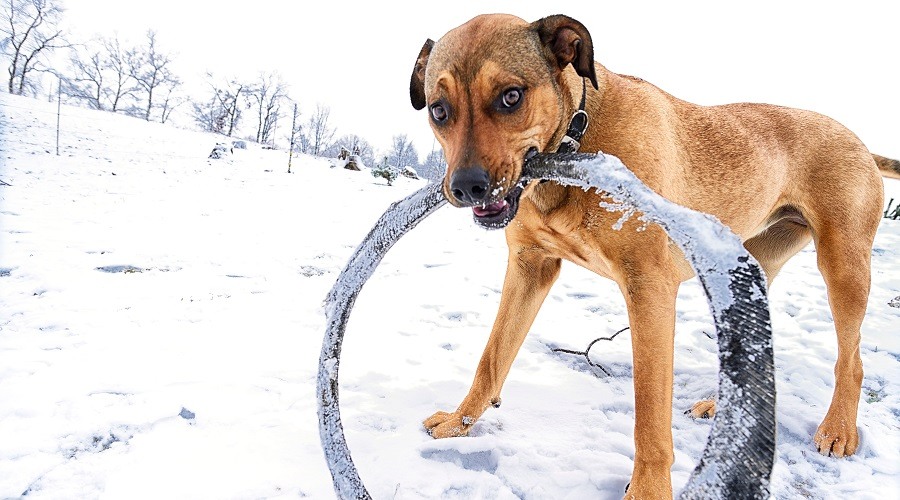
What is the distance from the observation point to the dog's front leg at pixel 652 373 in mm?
1825

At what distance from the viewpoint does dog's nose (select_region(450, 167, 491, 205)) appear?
1.65 m

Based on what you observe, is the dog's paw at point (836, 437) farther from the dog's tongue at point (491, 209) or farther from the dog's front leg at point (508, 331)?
the dog's tongue at point (491, 209)

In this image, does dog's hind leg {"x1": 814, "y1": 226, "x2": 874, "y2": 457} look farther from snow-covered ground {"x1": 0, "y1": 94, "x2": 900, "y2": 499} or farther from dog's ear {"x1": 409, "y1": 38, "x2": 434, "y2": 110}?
dog's ear {"x1": 409, "y1": 38, "x2": 434, "y2": 110}

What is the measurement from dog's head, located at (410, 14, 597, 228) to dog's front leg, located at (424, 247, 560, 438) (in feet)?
2.40

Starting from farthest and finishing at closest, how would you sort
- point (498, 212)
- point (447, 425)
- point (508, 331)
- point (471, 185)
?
1. point (508, 331)
2. point (447, 425)
3. point (498, 212)
4. point (471, 185)

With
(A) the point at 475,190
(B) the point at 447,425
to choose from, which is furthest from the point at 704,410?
(A) the point at 475,190

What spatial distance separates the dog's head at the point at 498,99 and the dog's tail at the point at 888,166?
9.18 ft

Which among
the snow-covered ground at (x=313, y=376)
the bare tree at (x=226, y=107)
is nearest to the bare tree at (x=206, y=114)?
the bare tree at (x=226, y=107)

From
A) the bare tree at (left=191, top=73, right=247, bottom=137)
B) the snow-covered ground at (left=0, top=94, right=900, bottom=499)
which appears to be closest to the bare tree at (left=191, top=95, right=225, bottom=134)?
the bare tree at (left=191, top=73, right=247, bottom=137)

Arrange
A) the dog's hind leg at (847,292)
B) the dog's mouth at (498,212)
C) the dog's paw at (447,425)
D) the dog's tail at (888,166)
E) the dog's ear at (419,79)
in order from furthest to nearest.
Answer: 1. the dog's tail at (888,166)
2. the dog's hind leg at (847,292)
3. the dog's ear at (419,79)
4. the dog's paw at (447,425)
5. the dog's mouth at (498,212)

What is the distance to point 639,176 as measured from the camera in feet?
6.63

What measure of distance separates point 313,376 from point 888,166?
162 inches

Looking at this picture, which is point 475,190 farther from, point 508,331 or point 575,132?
point 508,331

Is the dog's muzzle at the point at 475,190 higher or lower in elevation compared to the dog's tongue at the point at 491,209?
higher
